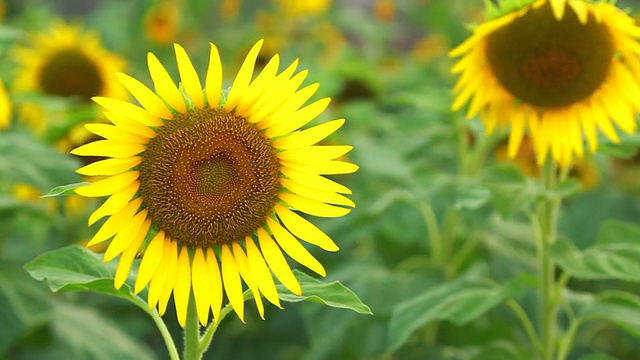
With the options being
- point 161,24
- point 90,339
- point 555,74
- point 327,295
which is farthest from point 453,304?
point 161,24

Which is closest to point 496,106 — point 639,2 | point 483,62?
point 483,62

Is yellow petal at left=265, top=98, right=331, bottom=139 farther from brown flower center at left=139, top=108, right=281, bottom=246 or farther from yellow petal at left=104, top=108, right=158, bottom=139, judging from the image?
yellow petal at left=104, top=108, right=158, bottom=139

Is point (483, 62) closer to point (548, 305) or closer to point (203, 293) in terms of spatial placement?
point (548, 305)

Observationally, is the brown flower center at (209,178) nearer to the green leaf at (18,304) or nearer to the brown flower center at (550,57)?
the brown flower center at (550,57)

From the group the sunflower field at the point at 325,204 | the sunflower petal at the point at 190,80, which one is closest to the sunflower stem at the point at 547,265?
the sunflower field at the point at 325,204

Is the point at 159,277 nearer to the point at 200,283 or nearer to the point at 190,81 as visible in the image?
the point at 200,283

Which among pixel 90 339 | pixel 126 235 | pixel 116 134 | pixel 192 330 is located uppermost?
pixel 116 134

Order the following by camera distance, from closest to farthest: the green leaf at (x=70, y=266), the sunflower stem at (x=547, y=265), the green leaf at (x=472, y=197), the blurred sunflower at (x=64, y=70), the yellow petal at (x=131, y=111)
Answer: the yellow petal at (x=131, y=111), the green leaf at (x=70, y=266), the green leaf at (x=472, y=197), the sunflower stem at (x=547, y=265), the blurred sunflower at (x=64, y=70)
